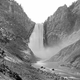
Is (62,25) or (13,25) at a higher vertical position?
(62,25)

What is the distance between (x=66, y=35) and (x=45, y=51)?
17116mm

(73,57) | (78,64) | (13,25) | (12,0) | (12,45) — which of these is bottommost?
(78,64)

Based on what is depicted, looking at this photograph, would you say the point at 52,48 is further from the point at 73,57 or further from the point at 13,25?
the point at 73,57

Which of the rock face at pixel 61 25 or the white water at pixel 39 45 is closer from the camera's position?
the white water at pixel 39 45

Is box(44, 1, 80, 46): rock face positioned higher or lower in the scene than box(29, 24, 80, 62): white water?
higher

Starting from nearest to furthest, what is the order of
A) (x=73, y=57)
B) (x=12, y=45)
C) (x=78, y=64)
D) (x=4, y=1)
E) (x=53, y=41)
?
1. (x=78, y=64)
2. (x=73, y=57)
3. (x=12, y=45)
4. (x=4, y=1)
5. (x=53, y=41)

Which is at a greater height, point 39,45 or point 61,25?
point 61,25

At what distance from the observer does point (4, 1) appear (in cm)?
10394

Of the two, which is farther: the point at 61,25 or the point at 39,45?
the point at 61,25

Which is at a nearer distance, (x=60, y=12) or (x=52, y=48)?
(x=52, y=48)

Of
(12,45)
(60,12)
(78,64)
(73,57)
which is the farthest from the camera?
(60,12)

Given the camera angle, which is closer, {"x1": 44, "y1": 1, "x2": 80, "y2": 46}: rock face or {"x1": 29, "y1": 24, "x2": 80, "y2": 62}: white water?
{"x1": 29, "y1": 24, "x2": 80, "y2": 62}: white water

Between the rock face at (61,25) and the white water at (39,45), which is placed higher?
the rock face at (61,25)


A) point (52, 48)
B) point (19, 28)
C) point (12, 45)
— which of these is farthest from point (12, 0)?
point (12, 45)
